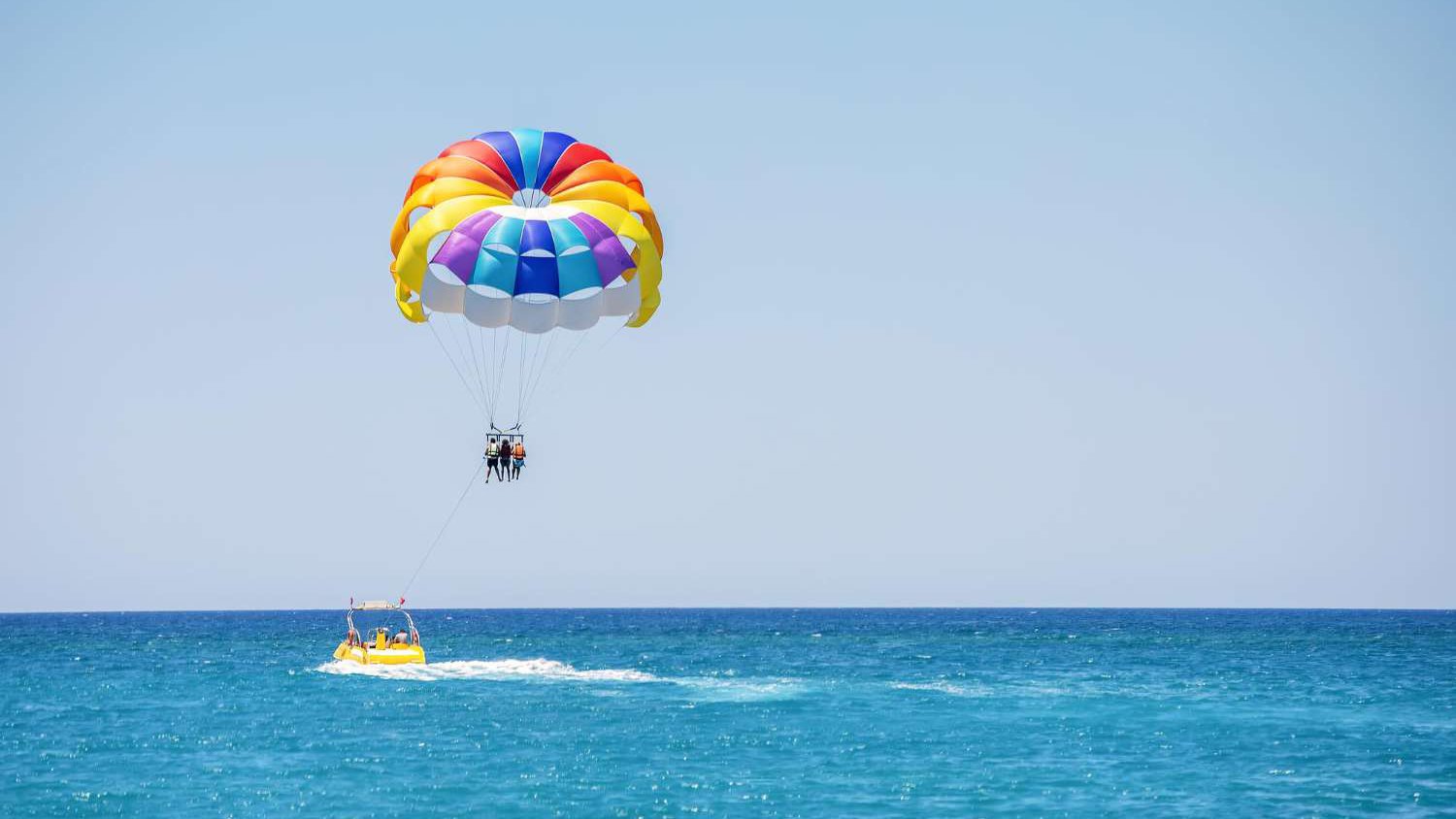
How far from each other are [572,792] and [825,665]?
34.2 metres

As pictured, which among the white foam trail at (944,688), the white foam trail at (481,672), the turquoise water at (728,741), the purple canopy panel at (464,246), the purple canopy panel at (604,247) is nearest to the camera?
the turquoise water at (728,741)

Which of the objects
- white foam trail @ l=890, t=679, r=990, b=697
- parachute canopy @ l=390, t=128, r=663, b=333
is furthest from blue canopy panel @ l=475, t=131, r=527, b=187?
white foam trail @ l=890, t=679, r=990, b=697

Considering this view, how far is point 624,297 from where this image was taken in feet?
87.9

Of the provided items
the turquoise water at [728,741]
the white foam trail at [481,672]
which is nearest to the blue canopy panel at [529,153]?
the turquoise water at [728,741]

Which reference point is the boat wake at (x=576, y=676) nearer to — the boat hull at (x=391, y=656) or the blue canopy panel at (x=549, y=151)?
the boat hull at (x=391, y=656)

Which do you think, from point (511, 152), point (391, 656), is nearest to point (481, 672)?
point (391, 656)

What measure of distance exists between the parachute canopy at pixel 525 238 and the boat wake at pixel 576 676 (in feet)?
55.5

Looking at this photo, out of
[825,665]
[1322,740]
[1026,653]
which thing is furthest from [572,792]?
[1026,653]

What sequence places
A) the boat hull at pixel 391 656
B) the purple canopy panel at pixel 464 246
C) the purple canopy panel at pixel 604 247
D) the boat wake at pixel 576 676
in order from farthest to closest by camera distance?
the boat hull at pixel 391 656 < the boat wake at pixel 576 676 < the purple canopy panel at pixel 604 247 < the purple canopy panel at pixel 464 246

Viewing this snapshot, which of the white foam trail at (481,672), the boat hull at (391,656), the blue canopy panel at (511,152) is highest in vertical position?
the blue canopy panel at (511,152)

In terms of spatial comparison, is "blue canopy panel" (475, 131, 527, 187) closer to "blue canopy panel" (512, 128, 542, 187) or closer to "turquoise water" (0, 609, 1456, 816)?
"blue canopy panel" (512, 128, 542, 187)

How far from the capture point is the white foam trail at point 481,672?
4697cm

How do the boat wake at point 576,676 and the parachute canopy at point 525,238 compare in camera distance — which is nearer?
the parachute canopy at point 525,238

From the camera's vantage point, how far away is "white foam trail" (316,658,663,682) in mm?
46969
